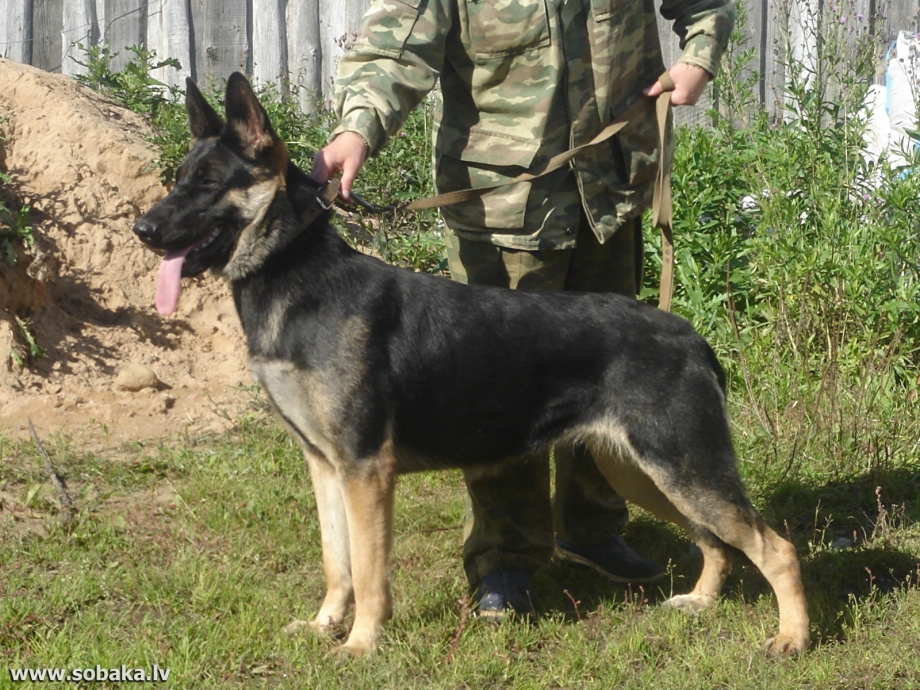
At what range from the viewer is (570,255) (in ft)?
13.4

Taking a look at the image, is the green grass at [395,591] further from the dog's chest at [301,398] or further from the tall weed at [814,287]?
the dog's chest at [301,398]

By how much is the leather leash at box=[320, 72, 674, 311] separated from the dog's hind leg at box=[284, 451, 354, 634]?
100 cm

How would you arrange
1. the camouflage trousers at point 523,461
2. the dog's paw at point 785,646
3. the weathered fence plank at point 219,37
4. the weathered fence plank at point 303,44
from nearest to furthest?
the dog's paw at point 785,646 < the camouflage trousers at point 523,461 < the weathered fence plank at point 219,37 < the weathered fence plank at point 303,44

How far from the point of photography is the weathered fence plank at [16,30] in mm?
7613

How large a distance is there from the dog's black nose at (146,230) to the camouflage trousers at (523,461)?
1.27 metres

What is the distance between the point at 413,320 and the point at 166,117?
430 cm

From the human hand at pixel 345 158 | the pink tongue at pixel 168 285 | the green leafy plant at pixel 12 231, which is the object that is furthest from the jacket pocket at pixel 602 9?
the green leafy plant at pixel 12 231

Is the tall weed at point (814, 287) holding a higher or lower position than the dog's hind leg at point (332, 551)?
higher

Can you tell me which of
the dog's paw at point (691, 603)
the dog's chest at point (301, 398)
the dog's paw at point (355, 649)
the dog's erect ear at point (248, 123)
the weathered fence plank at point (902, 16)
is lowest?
the dog's paw at point (691, 603)

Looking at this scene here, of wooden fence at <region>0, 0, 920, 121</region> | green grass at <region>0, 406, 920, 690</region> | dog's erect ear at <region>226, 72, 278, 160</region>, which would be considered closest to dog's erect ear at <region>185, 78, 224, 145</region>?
dog's erect ear at <region>226, 72, 278, 160</region>

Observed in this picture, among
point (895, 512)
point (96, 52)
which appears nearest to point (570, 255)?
point (895, 512)

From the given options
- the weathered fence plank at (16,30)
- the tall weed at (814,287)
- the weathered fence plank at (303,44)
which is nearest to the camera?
the tall weed at (814,287)

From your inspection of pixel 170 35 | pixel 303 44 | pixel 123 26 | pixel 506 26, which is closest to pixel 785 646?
pixel 506 26

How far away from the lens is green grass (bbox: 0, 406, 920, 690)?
11.6 feet
